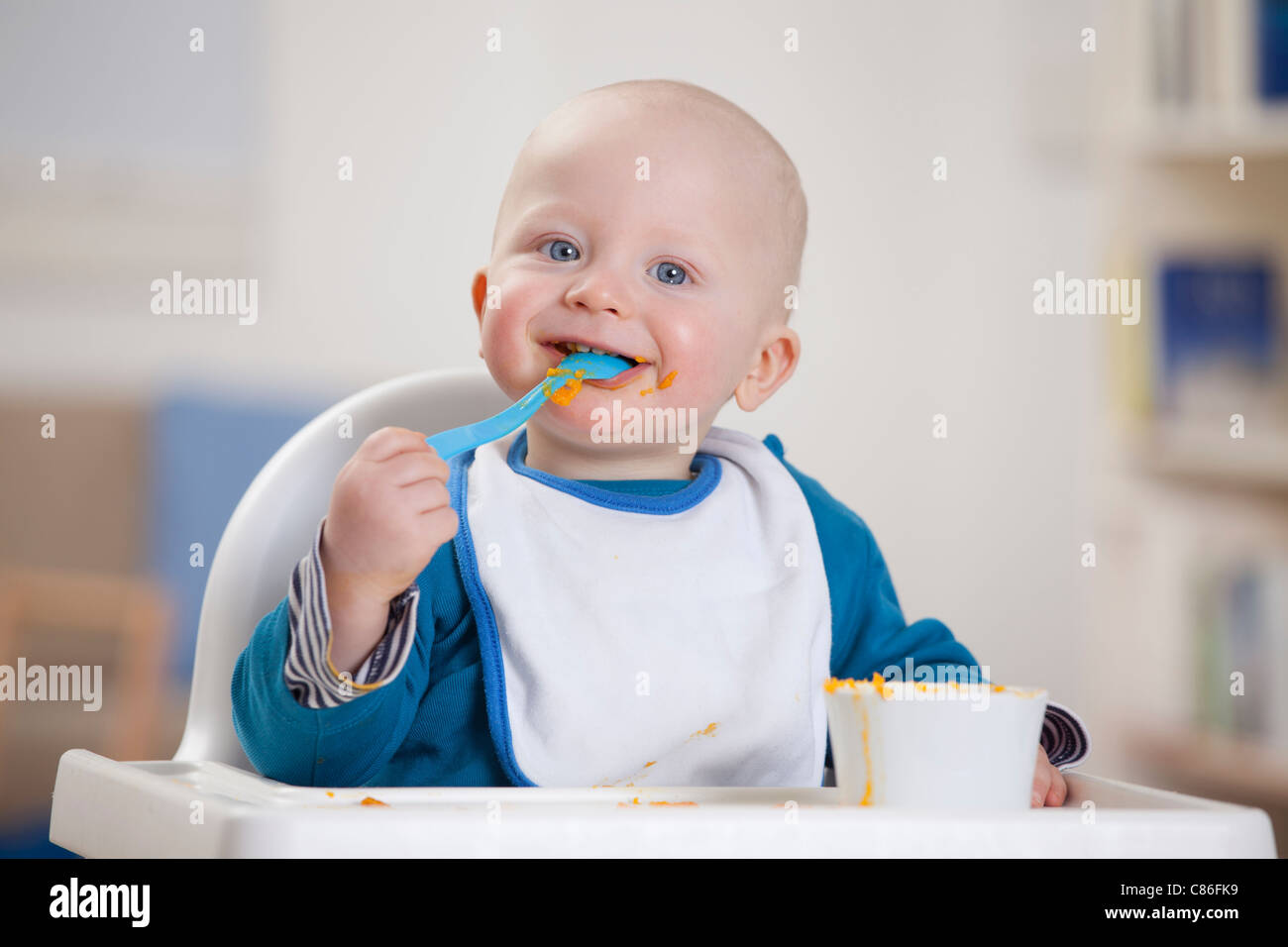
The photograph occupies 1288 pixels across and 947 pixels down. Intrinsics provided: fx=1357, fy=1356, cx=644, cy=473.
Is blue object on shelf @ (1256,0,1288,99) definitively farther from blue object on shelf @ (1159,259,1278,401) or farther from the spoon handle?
the spoon handle

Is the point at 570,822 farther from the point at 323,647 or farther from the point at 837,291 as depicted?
the point at 837,291

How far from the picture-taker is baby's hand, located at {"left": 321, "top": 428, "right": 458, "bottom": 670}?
0.70 meters

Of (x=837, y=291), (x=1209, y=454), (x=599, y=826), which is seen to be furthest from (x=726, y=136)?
(x=837, y=291)

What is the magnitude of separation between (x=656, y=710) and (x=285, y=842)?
15.0 inches

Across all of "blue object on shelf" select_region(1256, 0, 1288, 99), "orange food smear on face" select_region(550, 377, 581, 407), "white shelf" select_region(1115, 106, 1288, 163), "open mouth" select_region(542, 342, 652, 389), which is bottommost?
"orange food smear on face" select_region(550, 377, 581, 407)

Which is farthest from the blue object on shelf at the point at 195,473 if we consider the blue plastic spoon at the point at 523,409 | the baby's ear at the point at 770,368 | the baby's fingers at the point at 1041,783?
the baby's fingers at the point at 1041,783

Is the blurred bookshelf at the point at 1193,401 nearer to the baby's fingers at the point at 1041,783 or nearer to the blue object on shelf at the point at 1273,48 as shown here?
the blue object on shelf at the point at 1273,48

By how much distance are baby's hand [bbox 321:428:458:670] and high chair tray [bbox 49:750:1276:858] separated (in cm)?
11

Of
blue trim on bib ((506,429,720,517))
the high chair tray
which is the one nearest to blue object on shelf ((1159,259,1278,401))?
blue trim on bib ((506,429,720,517))

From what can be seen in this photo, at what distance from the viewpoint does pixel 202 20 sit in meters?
2.91

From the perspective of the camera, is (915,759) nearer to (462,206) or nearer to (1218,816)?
(1218,816)

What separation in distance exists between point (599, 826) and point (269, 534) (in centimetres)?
53

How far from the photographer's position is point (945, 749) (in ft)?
2.02
